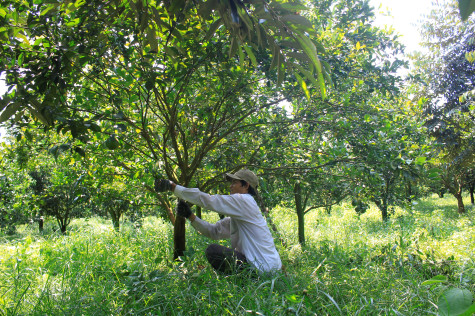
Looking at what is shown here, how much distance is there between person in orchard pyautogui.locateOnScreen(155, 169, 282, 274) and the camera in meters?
2.78

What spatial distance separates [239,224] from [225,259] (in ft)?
1.23

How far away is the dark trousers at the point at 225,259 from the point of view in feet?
9.64

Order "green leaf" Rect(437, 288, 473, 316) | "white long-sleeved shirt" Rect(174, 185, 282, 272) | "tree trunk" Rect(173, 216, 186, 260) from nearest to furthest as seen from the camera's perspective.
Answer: "green leaf" Rect(437, 288, 473, 316) < "white long-sleeved shirt" Rect(174, 185, 282, 272) < "tree trunk" Rect(173, 216, 186, 260)

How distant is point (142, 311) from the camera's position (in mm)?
2180

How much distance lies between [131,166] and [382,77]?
10.8 feet

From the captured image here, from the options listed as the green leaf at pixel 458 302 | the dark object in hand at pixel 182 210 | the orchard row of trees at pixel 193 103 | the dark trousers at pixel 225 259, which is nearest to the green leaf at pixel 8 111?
the orchard row of trees at pixel 193 103

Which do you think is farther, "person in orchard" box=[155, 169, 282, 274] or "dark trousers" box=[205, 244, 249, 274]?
"dark trousers" box=[205, 244, 249, 274]

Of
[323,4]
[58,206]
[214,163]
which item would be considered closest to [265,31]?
[214,163]

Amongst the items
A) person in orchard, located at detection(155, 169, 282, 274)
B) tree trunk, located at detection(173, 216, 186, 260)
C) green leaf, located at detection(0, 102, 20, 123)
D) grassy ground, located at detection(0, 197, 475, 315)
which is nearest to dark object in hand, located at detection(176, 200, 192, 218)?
person in orchard, located at detection(155, 169, 282, 274)

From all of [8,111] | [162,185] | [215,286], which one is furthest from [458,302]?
[162,185]

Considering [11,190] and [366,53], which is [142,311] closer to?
[366,53]

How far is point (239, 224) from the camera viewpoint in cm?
310

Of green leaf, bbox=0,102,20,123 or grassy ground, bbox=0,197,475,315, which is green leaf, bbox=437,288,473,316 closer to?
grassy ground, bbox=0,197,475,315

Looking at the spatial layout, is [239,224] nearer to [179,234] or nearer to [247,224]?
[247,224]
